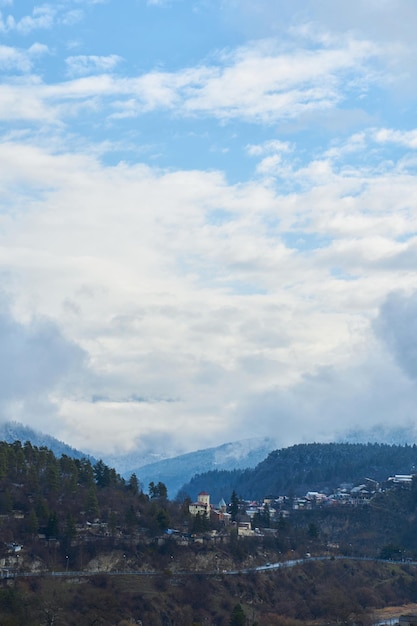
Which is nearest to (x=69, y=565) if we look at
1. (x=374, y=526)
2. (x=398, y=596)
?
(x=398, y=596)

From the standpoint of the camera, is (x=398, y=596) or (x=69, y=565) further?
(x=398, y=596)

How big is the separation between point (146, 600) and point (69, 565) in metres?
9.18

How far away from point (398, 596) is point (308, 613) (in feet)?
65.7

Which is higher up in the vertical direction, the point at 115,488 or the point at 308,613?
the point at 115,488

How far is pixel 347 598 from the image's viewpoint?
112062 millimetres

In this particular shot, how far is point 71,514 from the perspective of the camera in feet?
349

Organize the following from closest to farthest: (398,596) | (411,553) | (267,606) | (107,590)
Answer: (107,590)
(267,606)
(398,596)
(411,553)

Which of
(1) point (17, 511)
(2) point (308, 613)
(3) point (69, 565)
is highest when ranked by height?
(1) point (17, 511)

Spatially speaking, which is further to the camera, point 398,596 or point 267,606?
point 398,596

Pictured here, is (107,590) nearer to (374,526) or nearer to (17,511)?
Answer: (17,511)

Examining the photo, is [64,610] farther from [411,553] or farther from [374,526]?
[374,526]

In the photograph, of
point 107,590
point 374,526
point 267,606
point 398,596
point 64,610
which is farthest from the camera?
point 374,526

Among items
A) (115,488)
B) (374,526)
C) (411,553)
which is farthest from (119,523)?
(374,526)

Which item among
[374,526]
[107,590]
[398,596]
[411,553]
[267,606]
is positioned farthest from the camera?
[374,526]
